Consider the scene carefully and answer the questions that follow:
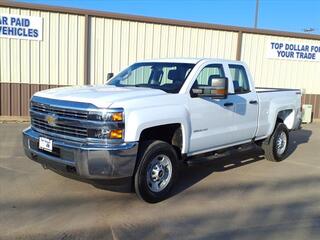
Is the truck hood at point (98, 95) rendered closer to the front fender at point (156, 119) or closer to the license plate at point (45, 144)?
the front fender at point (156, 119)

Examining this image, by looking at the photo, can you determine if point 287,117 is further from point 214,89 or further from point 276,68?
point 276,68

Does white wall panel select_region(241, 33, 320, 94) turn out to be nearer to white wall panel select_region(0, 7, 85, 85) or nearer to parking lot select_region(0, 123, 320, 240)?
white wall panel select_region(0, 7, 85, 85)

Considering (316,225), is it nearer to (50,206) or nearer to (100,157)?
(100,157)

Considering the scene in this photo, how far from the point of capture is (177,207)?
17.6 feet

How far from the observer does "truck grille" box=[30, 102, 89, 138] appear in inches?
196

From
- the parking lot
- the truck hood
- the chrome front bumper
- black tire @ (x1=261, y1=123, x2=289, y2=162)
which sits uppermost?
the truck hood

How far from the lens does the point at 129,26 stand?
44.8ft

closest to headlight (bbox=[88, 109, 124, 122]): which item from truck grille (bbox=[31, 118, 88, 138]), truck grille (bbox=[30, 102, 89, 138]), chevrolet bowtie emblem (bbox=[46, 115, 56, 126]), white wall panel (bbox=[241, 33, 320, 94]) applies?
truck grille (bbox=[30, 102, 89, 138])

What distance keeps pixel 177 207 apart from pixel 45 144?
1940 millimetres

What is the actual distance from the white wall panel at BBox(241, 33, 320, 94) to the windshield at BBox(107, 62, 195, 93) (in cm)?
937

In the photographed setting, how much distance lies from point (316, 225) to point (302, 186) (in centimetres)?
181

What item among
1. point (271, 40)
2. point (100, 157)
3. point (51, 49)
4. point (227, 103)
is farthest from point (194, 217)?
point (271, 40)

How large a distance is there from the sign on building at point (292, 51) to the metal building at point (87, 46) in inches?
44.1

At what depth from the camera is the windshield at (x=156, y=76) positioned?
20.2 ft
